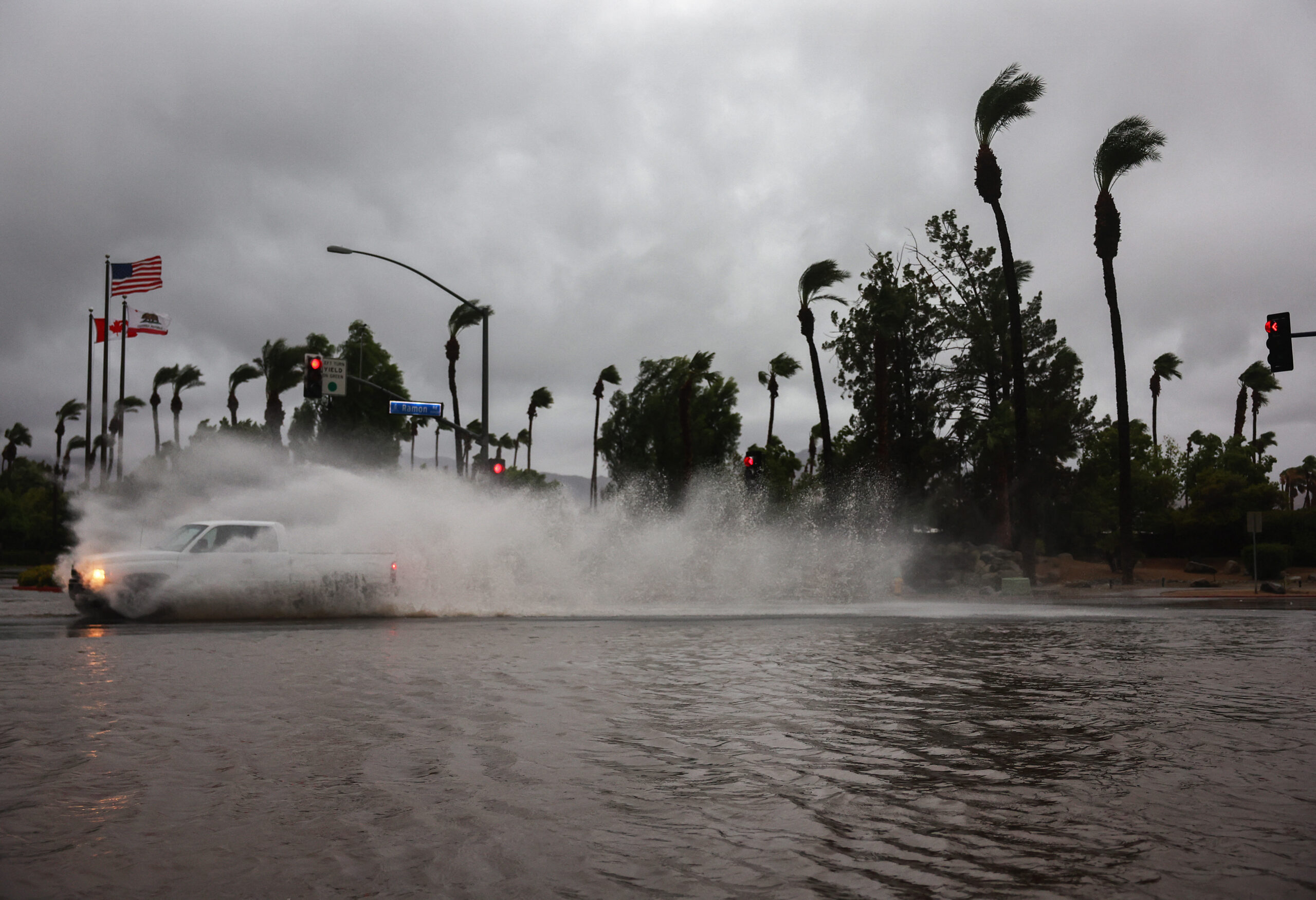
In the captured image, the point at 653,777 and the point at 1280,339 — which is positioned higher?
the point at 1280,339

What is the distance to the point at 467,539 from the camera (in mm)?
23500

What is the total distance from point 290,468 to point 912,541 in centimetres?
2826

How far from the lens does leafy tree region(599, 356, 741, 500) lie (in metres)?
71.3

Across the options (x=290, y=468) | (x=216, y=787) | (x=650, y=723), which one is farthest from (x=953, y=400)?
(x=216, y=787)

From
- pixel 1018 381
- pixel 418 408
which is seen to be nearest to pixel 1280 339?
pixel 1018 381

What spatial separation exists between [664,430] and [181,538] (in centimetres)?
5416

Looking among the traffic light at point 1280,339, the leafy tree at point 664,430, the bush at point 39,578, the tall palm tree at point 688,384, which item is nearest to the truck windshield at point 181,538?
the bush at point 39,578

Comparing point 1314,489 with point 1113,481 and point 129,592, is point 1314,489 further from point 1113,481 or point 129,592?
point 129,592

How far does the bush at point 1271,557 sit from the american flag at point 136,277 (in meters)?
44.4

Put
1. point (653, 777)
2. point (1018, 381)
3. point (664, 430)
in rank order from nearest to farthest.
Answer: point (653, 777) → point (1018, 381) → point (664, 430)

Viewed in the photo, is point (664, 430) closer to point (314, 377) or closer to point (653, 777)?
point (314, 377)

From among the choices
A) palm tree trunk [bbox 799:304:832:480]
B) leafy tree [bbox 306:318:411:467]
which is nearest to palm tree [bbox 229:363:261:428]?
leafy tree [bbox 306:318:411:467]

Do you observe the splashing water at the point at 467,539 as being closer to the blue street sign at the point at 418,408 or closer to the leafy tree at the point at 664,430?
the blue street sign at the point at 418,408

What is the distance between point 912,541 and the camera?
43.9 m
